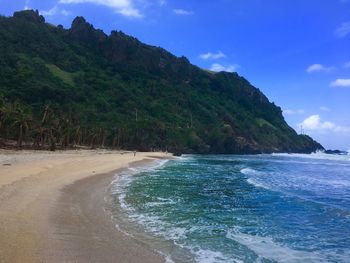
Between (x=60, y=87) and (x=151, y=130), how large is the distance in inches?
1364

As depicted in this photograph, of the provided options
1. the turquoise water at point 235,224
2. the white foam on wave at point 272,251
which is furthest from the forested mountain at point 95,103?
the white foam on wave at point 272,251

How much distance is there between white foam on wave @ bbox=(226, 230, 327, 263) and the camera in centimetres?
1143

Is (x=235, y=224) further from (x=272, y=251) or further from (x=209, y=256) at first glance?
(x=209, y=256)

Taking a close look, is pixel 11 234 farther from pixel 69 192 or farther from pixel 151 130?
pixel 151 130

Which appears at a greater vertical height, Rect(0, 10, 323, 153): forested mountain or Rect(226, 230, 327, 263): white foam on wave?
Rect(0, 10, 323, 153): forested mountain

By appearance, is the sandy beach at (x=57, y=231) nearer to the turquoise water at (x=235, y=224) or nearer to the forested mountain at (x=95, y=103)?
the turquoise water at (x=235, y=224)

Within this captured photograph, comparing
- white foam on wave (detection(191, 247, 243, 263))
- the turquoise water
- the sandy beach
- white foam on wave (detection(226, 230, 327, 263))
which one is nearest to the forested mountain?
the turquoise water

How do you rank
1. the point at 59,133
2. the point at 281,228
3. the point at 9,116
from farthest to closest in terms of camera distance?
the point at 59,133 → the point at 9,116 → the point at 281,228

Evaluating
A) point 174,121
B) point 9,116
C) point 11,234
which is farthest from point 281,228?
point 174,121

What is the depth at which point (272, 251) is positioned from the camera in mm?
12133

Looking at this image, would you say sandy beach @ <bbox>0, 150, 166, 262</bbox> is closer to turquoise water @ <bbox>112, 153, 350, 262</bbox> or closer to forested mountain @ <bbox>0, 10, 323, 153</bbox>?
turquoise water @ <bbox>112, 153, 350, 262</bbox>

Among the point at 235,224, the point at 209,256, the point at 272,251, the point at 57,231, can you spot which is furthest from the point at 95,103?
the point at 209,256

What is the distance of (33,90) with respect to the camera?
121 metres

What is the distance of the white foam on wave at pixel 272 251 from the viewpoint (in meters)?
11.4
